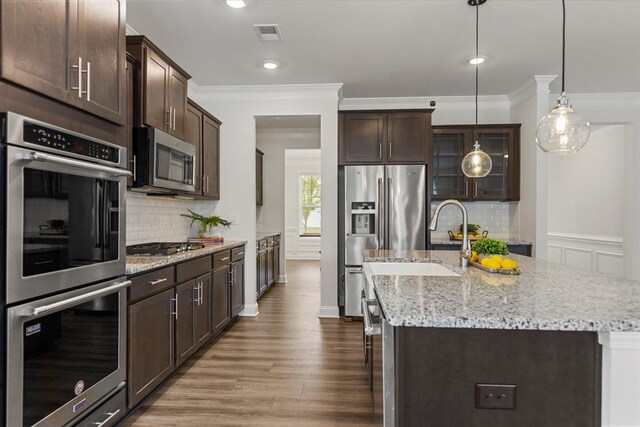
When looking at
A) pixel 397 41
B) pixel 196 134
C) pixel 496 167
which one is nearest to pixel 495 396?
pixel 397 41

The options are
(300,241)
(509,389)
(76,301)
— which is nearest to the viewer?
(509,389)

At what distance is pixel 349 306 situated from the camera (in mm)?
4402

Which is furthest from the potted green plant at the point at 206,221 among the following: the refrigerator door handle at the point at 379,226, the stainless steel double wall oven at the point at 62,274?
the stainless steel double wall oven at the point at 62,274

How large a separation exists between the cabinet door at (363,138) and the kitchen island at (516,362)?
345 cm

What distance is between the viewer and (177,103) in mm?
3287

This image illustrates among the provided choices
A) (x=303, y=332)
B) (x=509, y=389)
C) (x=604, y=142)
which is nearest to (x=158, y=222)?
(x=303, y=332)

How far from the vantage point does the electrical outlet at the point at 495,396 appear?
3.91ft

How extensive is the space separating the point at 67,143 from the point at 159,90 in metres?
1.53

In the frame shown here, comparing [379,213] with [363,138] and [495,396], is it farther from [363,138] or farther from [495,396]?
[495,396]

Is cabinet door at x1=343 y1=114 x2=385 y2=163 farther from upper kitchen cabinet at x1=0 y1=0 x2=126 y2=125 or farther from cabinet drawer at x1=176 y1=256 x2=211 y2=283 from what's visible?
upper kitchen cabinet at x1=0 y1=0 x2=126 y2=125

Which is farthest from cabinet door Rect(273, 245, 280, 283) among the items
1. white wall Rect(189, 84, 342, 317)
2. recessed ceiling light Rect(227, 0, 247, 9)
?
recessed ceiling light Rect(227, 0, 247, 9)

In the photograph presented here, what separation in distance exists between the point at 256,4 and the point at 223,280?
2458mm

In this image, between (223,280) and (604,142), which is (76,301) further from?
(604,142)

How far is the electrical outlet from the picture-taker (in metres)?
1.19
